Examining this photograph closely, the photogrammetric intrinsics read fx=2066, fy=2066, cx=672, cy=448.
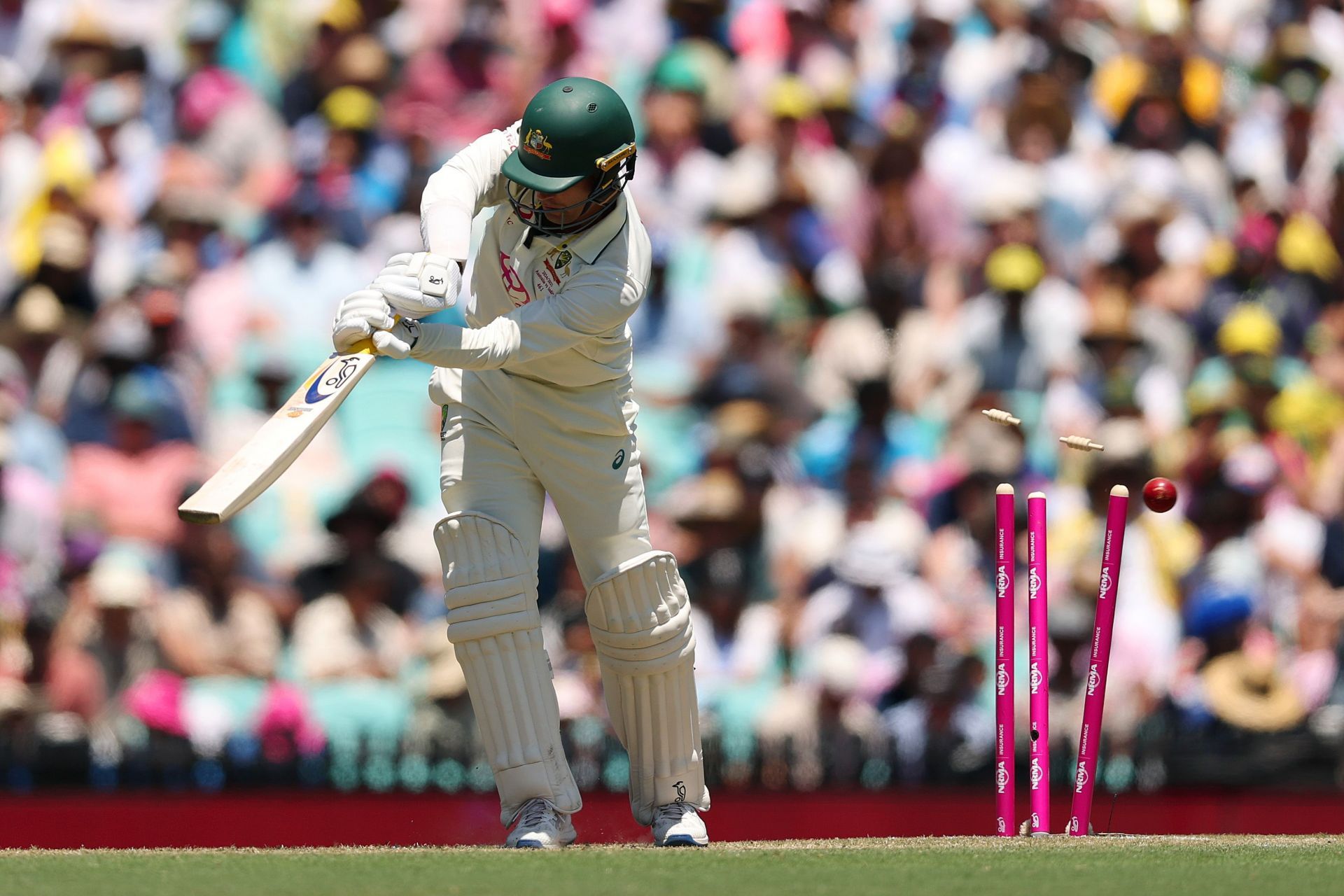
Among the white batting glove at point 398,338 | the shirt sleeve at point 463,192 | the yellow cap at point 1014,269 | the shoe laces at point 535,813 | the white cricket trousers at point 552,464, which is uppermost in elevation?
the yellow cap at point 1014,269

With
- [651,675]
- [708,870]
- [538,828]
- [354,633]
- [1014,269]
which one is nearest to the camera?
[708,870]

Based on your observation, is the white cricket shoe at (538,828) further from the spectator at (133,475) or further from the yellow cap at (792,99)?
the yellow cap at (792,99)

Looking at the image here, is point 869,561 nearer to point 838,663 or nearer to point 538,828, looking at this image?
point 838,663

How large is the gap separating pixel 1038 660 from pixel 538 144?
76.8 inches

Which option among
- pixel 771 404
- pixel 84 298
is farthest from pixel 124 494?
pixel 771 404

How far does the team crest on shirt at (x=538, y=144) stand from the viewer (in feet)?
16.8

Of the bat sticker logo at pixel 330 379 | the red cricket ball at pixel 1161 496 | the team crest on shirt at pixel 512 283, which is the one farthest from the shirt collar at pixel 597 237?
the red cricket ball at pixel 1161 496

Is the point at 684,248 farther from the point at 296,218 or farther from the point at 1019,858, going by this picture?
the point at 1019,858

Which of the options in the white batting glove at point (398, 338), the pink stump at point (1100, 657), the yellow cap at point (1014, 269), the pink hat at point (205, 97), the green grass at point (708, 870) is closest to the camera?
the green grass at point (708, 870)

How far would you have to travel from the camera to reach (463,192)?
539 centimetres

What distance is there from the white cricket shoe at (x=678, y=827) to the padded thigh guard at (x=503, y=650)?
0.30m

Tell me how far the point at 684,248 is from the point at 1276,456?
104 inches

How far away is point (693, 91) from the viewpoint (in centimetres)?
940

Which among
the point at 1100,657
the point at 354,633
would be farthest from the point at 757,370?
the point at 1100,657
